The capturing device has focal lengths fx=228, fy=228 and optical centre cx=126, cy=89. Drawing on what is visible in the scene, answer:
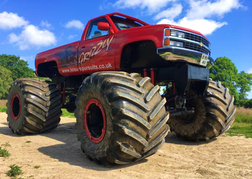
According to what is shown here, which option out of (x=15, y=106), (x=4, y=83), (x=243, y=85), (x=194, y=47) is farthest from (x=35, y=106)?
(x=4, y=83)

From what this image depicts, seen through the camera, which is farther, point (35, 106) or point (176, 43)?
point (35, 106)

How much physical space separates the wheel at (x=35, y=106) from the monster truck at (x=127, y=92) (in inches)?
0.9

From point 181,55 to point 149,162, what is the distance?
1.87 meters

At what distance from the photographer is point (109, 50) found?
15.4 ft

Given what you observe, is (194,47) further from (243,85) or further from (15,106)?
(243,85)

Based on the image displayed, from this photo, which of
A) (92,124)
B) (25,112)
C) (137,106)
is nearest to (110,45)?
(92,124)

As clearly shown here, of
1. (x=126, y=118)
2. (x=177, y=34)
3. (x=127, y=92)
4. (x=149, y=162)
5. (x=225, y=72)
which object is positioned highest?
(x=225, y=72)

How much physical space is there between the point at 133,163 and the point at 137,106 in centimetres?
99

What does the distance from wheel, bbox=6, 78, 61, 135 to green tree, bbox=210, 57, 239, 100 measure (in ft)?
108

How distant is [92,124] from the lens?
3.94 m

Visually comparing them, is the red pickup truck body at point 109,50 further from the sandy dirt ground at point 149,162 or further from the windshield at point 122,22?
the sandy dirt ground at point 149,162

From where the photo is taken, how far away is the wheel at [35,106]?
5.58 meters

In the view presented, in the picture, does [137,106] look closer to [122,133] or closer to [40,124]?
[122,133]

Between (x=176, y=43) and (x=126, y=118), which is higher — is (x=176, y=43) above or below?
above
